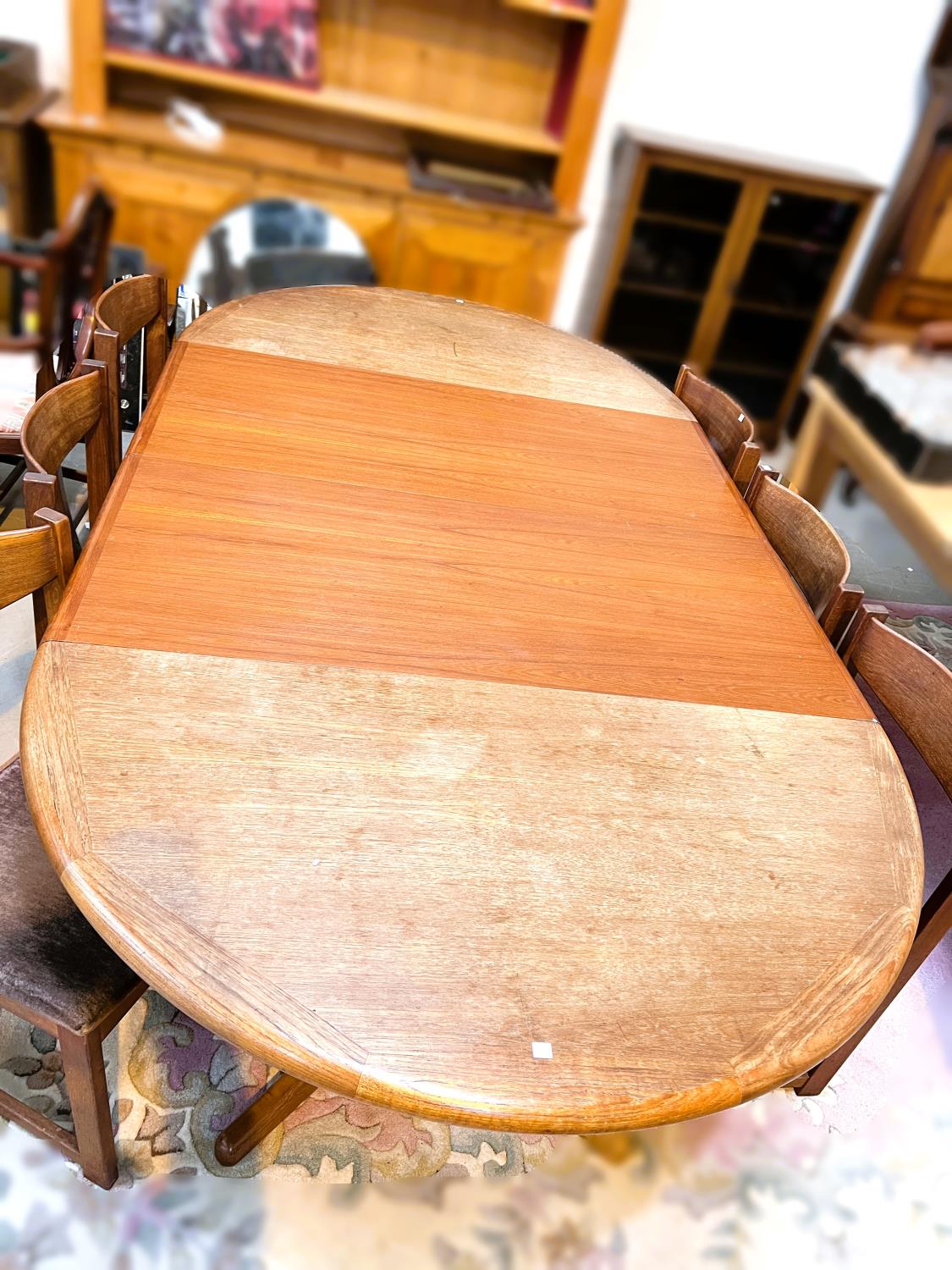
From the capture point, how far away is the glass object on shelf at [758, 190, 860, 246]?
3611mm

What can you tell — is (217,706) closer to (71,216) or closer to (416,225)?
(71,216)

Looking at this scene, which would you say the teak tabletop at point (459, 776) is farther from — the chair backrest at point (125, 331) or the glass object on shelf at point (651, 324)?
the glass object on shelf at point (651, 324)

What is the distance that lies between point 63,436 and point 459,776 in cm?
73

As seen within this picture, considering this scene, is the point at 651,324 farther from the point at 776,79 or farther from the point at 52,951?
the point at 52,951

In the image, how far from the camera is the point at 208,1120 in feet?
4.31

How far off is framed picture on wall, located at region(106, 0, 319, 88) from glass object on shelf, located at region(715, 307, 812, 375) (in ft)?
6.22

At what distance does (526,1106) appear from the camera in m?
0.72

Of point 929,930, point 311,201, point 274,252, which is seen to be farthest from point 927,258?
point 929,930

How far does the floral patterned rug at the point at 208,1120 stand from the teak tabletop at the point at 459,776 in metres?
0.63

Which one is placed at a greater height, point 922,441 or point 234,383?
point 234,383

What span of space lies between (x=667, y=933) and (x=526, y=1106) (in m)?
0.21

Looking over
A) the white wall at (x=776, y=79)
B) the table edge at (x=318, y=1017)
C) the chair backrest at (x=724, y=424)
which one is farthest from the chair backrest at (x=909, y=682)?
the white wall at (x=776, y=79)

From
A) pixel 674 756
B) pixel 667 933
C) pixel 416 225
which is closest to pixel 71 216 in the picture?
pixel 416 225

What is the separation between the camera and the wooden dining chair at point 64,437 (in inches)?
42.2
